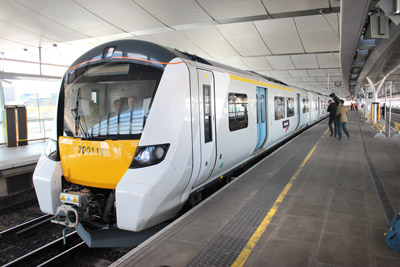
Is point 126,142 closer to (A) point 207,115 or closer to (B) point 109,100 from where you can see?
(B) point 109,100

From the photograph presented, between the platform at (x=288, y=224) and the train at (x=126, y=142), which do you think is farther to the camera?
the train at (x=126, y=142)

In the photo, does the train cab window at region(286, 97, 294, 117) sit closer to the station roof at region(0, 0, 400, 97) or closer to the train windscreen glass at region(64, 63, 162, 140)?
the station roof at region(0, 0, 400, 97)

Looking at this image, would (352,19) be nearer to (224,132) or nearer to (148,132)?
(224,132)

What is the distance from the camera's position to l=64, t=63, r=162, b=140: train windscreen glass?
365 centimetres

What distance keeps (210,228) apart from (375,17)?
6729 millimetres

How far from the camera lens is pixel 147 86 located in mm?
3666

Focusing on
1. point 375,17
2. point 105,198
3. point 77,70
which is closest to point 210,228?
point 105,198

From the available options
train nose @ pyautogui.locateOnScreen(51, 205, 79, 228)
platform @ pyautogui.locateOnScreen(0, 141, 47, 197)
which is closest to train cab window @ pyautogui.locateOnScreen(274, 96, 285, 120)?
train nose @ pyautogui.locateOnScreen(51, 205, 79, 228)

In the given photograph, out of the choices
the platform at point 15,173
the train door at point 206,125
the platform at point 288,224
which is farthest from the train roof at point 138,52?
the platform at point 15,173

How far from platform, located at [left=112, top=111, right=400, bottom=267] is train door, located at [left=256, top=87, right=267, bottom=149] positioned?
102 centimetres

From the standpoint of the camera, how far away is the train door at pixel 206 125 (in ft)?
13.8

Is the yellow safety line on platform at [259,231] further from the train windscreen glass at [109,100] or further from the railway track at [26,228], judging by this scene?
the railway track at [26,228]

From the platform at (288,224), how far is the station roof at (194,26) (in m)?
3.51

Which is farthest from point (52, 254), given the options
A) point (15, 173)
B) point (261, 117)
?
point (261, 117)
